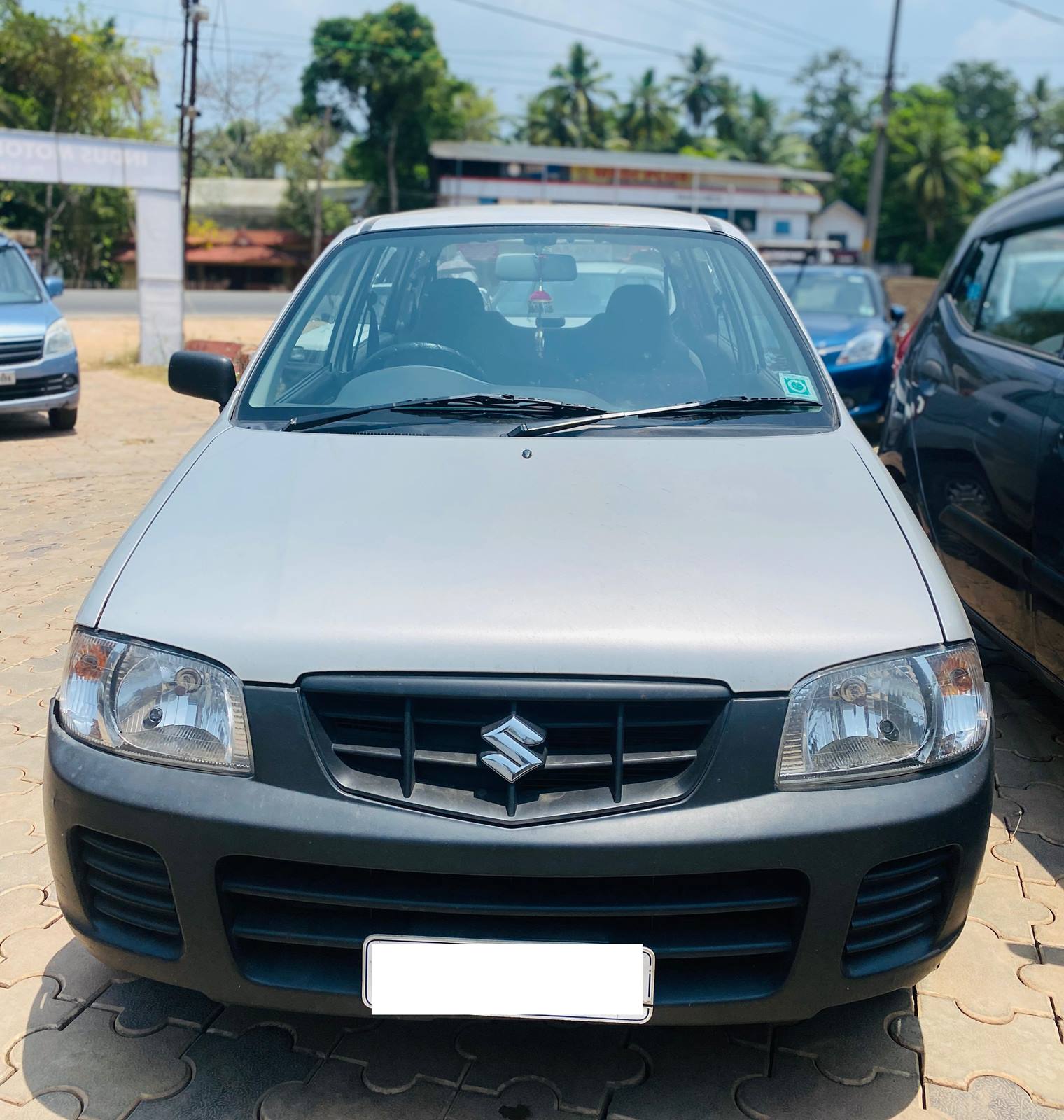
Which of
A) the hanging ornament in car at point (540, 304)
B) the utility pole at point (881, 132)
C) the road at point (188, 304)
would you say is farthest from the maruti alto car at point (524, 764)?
the utility pole at point (881, 132)

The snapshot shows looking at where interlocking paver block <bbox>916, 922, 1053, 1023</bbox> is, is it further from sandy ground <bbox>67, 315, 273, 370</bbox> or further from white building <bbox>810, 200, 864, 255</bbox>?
white building <bbox>810, 200, 864, 255</bbox>

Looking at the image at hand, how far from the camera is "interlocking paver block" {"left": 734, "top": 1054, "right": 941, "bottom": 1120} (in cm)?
209

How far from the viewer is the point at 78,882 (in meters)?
2.03

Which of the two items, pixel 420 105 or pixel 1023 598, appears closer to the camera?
pixel 1023 598

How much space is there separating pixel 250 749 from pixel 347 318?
1.74 m

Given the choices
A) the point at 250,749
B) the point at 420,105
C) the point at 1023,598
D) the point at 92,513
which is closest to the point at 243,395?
the point at 250,749

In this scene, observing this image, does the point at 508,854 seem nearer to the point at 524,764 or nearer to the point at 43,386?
the point at 524,764

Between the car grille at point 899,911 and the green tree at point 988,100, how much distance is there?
93.0 meters

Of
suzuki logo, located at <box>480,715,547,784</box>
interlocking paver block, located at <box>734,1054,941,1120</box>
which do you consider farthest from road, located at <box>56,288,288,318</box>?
interlocking paver block, located at <box>734,1054,941,1120</box>

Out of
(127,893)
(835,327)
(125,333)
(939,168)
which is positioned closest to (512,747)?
(127,893)

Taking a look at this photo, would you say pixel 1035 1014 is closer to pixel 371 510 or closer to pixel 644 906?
pixel 644 906

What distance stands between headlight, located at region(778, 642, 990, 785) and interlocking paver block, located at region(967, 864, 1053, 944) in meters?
0.93

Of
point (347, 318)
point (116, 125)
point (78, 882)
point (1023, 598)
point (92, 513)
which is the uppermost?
point (116, 125)

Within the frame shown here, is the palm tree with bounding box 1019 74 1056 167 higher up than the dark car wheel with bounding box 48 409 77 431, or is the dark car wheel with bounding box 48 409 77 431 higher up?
the palm tree with bounding box 1019 74 1056 167
